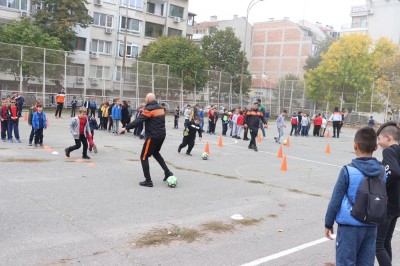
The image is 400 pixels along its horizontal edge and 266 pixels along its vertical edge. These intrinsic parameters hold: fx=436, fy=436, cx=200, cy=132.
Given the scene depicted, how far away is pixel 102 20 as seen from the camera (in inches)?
1986

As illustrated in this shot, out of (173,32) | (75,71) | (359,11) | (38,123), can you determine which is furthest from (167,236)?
Answer: (359,11)

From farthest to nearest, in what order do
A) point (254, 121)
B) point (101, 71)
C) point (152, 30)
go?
point (152, 30) → point (101, 71) → point (254, 121)

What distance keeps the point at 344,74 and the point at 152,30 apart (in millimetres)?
23931

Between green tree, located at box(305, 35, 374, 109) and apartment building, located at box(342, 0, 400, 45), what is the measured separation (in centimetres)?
2444

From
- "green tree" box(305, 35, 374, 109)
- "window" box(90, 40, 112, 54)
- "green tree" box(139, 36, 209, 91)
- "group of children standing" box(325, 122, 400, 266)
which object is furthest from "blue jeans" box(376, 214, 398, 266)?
"window" box(90, 40, 112, 54)

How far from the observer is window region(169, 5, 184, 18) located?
56719 millimetres

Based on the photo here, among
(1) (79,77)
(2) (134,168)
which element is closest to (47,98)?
(1) (79,77)

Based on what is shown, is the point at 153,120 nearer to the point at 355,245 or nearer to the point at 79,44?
the point at 355,245

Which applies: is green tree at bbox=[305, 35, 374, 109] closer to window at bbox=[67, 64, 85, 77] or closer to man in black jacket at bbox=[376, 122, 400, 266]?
window at bbox=[67, 64, 85, 77]

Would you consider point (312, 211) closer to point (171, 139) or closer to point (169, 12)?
point (171, 139)

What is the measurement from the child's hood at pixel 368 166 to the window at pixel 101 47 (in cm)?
4865

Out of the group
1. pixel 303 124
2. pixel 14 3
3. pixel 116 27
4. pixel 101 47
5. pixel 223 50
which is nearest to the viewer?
pixel 303 124

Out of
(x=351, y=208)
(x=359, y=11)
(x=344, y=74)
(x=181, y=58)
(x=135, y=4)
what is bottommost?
(x=351, y=208)

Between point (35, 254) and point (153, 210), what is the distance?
262 cm
